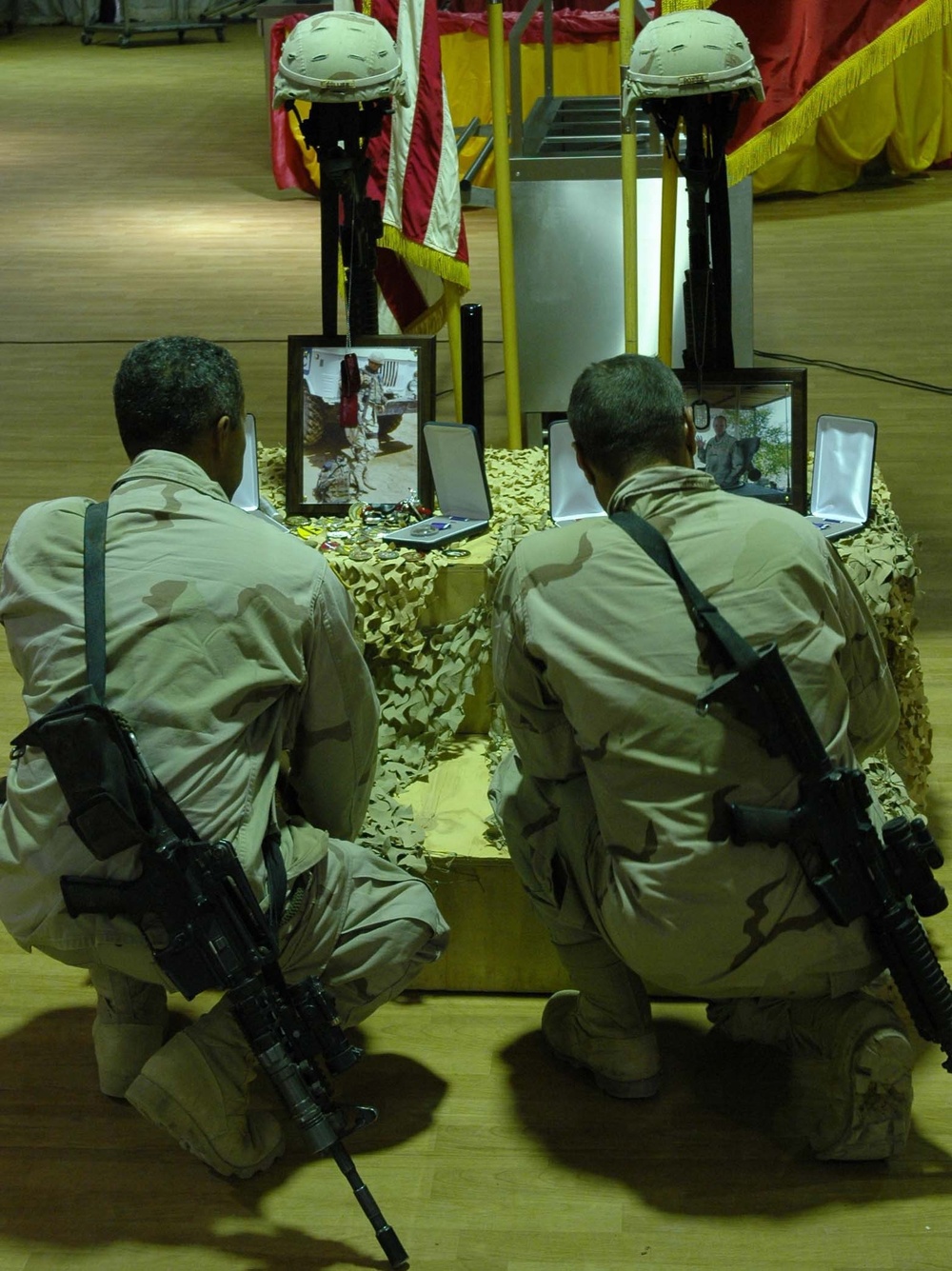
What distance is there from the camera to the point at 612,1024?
2137 millimetres

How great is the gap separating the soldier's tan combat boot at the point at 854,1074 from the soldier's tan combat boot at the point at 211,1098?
685mm

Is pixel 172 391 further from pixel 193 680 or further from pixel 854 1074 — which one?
pixel 854 1074

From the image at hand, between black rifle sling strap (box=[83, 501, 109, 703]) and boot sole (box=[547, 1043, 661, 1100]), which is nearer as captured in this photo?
black rifle sling strap (box=[83, 501, 109, 703])

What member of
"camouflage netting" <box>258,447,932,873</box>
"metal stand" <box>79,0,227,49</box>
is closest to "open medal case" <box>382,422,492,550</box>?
"camouflage netting" <box>258,447,932,873</box>

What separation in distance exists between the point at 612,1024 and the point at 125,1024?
2.15 ft

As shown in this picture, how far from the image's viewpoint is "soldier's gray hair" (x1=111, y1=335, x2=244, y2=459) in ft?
6.56

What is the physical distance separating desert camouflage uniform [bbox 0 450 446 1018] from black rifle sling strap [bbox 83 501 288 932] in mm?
14

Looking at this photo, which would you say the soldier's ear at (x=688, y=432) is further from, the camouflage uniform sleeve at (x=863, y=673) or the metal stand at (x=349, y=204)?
the metal stand at (x=349, y=204)

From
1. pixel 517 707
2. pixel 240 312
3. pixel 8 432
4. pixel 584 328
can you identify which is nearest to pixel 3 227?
pixel 240 312

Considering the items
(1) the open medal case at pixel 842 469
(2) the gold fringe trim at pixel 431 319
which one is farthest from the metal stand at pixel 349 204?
(1) the open medal case at pixel 842 469

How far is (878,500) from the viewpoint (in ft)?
9.49

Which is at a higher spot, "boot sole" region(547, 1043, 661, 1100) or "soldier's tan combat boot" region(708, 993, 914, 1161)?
"soldier's tan combat boot" region(708, 993, 914, 1161)

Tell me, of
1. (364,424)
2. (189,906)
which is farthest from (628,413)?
(364,424)

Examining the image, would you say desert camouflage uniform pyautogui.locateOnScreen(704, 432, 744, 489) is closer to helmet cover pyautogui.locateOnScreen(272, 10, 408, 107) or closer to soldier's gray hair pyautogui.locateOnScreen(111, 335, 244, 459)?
helmet cover pyautogui.locateOnScreen(272, 10, 408, 107)
